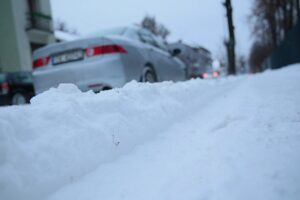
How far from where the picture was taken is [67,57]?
4.01 metres

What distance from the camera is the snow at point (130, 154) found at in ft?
4.27

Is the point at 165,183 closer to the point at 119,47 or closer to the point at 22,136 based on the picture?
the point at 22,136

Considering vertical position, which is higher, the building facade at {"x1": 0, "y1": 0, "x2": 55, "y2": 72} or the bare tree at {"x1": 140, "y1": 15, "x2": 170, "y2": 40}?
the bare tree at {"x1": 140, "y1": 15, "x2": 170, "y2": 40}

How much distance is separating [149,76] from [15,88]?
5496mm

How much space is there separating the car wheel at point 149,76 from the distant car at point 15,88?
522cm

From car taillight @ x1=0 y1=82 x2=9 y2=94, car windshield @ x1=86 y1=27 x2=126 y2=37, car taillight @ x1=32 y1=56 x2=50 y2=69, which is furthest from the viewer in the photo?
car taillight @ x1=0 y1=82 x2=9 y2=94

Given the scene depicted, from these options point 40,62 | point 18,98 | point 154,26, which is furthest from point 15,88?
point 154,26

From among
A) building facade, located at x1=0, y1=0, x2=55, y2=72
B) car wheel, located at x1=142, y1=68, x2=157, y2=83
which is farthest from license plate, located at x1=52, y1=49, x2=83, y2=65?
building facade, located at x1=0, y1=0, x2=55, y2=72

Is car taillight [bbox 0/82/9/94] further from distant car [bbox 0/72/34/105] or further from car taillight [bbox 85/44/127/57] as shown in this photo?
car taillight [bbox 85/44/127/57]

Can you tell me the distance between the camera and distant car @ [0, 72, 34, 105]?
7904 mm

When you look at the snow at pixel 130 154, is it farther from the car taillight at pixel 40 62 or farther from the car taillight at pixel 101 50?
the car taillight at pixel 40 62

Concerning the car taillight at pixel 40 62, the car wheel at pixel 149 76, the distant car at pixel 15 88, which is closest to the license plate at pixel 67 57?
the car taillight at pixel 40 62

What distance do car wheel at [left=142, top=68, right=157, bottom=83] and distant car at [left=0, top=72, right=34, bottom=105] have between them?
5.22 meters

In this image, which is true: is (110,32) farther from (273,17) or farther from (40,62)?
(273,17)
